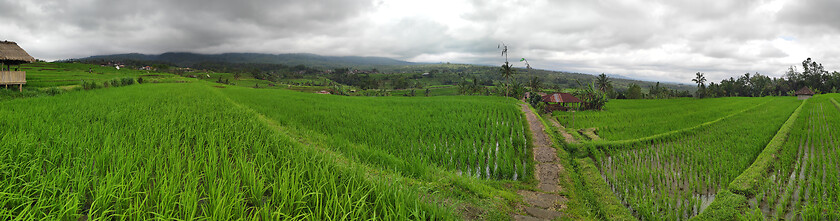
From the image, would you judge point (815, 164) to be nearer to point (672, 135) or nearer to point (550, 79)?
point (672, 135)

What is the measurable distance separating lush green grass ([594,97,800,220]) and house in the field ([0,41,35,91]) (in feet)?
85.5

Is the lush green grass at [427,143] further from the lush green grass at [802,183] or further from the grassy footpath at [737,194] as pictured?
the lush green grass at [802,183]

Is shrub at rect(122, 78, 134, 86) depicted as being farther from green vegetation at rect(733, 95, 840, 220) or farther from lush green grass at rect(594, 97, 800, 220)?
green vegetation at rect(733, 95, 840, 220)

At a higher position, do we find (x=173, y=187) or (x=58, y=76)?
(x=58, y=76)

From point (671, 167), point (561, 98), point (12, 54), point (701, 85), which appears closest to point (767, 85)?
point (701, 85)

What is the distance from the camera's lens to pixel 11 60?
14.7 m

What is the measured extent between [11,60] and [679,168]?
28.5 m

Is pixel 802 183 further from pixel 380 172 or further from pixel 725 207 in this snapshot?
pixel 380 172

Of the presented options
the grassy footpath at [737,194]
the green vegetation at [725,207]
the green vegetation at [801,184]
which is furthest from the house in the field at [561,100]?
the green vegetation at [725,207]

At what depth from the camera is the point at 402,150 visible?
7.91 meters

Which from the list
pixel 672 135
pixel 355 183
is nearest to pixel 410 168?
pixel 355 183

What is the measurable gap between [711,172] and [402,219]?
795 cm

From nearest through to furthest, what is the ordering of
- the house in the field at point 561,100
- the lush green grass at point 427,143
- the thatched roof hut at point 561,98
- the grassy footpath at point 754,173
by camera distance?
the grassy footpath at point 754,173 → the lush green grass at point 427,143 → the house in the field at point 561,100 → the thatched roof hut at point 561,98

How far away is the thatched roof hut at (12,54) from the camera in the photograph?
14.4 metres
